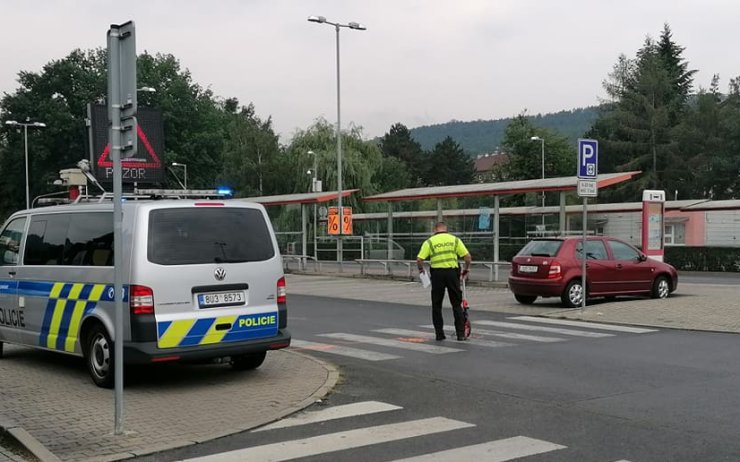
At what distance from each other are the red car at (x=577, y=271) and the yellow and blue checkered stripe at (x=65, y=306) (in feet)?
34.4

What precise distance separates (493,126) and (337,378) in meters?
169

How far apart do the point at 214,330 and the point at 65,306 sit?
6.26 feet

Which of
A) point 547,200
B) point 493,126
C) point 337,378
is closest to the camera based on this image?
point 337,378

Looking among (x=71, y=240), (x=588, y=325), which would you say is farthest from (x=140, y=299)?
(x=588, y=325)

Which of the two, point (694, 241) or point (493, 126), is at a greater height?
point (493, 126)

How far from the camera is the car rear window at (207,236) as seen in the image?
26.2ft

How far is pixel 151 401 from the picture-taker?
7.70 m

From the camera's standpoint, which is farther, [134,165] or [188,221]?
[134,165]

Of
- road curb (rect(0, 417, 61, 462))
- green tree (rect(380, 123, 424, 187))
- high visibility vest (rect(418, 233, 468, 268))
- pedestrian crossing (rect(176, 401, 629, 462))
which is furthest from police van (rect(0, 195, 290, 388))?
green tree (rect(380, 123, 424, 187))

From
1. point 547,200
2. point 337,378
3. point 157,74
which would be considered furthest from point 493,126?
point 337,378

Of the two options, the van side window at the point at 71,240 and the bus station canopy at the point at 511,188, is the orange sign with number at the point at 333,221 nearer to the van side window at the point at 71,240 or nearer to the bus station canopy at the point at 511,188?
the bus station canopy at the point at 511,188

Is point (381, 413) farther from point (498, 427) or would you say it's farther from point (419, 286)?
point (419, 286)

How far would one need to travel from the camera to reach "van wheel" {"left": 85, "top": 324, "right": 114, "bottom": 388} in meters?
8.15

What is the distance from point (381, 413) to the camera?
23.5 ft
